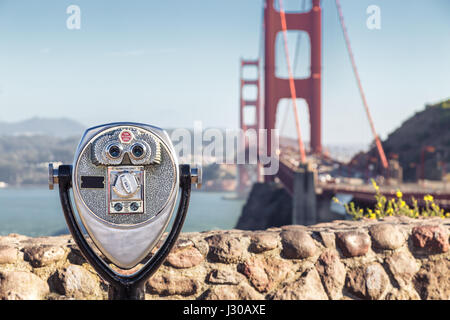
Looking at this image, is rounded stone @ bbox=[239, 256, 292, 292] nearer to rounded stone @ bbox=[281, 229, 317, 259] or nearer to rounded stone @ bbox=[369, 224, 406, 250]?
rounded stone @ bbox=[281, 229, 317, 259]

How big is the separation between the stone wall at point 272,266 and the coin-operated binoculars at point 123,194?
1.28 ft

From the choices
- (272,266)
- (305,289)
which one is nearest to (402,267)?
(305,289)

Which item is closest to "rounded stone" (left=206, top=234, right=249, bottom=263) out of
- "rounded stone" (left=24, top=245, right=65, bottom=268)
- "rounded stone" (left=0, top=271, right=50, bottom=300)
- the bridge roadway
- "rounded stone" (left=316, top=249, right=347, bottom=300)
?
"rounded stone" (left=316, top=249, right=347, bottom=300)

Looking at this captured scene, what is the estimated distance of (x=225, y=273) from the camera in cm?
258

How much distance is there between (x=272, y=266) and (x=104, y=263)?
91 centimetres

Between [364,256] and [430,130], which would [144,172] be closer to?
[364,256]

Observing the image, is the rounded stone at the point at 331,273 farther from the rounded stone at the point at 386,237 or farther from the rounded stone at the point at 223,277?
the rounded stone at the point at 223,277

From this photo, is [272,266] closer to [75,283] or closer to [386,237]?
[386,237]

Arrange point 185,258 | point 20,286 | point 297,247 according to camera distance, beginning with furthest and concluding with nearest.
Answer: point 297,247
point 185,258
point 20,286

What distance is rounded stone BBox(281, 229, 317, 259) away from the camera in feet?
8.68

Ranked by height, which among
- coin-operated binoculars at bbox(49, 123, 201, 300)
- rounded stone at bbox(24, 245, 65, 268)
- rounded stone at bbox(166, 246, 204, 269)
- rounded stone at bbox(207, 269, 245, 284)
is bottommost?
rounded stone at bbox(207, 269, 245, 284)

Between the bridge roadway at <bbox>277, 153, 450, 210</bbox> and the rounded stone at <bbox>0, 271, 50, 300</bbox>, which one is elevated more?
the rounded stone at <bbox>0, 271, 50, 300</bbox>

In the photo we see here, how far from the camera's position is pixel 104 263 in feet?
7.02

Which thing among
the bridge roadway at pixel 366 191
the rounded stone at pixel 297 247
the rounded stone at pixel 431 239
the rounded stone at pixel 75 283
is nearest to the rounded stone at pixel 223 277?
the rounded stone at pixel 297 247
